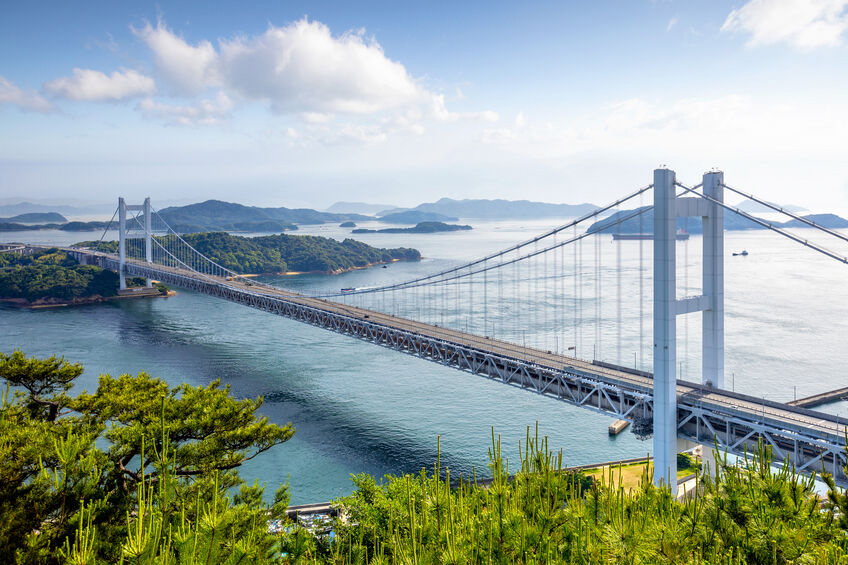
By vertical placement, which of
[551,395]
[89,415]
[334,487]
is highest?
[89,415]

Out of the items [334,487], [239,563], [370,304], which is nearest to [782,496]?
[239,563]

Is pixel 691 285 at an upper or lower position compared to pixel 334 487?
upper

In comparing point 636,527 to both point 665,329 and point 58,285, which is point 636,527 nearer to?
point 665,329

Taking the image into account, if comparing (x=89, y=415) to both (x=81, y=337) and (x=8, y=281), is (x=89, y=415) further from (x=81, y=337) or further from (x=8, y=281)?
(x=8, y=281)

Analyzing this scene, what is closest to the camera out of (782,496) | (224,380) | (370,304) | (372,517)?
(782,496)

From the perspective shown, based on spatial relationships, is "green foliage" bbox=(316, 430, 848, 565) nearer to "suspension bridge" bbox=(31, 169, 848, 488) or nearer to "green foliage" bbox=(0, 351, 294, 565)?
"suspension bridge" bbox=(31, 169, 848, 488)

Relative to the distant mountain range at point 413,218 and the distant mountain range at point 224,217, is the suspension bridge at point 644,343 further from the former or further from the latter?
the distant mountain range at point 413,218

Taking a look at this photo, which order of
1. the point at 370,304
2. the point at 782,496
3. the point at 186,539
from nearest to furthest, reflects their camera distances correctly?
the point at 186,539
the point at 782,496
the point at 370,304
